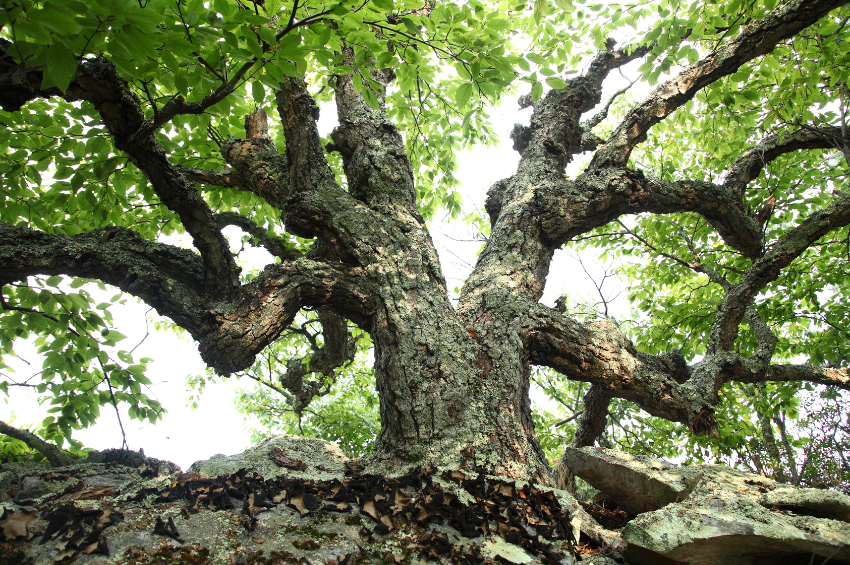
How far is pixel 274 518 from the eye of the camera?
1808mm

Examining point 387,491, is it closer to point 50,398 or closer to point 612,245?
point 50,398

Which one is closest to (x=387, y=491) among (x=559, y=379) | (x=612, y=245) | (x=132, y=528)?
(x=132, y=528)

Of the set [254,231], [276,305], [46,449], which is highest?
[254,231]

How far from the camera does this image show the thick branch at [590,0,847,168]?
11.4 ft

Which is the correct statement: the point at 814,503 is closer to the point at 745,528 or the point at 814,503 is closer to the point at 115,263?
the point at 745,528

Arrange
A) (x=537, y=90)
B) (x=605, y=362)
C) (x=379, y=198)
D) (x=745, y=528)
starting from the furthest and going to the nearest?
(x=379, y=198), (x=605, y=362), (x=537, y=90), (x=745, y=528)

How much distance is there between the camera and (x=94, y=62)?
2.51 meters

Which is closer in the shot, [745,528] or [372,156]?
[745,528]

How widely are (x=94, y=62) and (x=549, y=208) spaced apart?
337 centimetres

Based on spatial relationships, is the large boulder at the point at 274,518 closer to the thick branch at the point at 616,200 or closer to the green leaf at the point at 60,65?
the green leaf at the point at 60,65

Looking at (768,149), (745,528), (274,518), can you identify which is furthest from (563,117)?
(274,518)

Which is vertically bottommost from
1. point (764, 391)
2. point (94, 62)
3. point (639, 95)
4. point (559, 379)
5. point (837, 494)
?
point (837, 494)

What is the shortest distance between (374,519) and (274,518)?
418 millimetres

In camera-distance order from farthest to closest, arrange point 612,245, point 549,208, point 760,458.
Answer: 1. point 612,245
2. point 760,458
3. point 549,208
